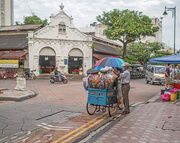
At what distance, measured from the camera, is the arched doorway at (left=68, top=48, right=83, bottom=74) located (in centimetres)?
2936

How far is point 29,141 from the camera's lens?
5.08 meters

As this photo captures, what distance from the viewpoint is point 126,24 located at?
27141mm

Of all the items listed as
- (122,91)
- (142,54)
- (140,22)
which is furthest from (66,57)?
(122,91)

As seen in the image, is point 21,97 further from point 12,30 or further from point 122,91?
point 12,30

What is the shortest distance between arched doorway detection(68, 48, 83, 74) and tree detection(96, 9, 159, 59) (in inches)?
194

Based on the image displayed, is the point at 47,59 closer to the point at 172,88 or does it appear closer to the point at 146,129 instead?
the point at 172,88

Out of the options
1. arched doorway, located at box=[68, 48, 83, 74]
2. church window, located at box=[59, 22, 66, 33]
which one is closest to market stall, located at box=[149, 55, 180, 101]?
arched doorway, located at box=[68, 48, 83, 74]

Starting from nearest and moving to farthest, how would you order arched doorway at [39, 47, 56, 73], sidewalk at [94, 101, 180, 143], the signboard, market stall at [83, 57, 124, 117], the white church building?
sidewalk at [94, 101, 180, 143]
market stall at [83, 57, 124, 117]
the signboard
the white church building
arched doorway at [39, 47, 56, 73]

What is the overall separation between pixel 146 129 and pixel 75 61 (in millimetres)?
23988

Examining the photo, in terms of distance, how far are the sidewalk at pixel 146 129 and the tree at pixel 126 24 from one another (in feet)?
66.4

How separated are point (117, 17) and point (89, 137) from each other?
2494 centimetres

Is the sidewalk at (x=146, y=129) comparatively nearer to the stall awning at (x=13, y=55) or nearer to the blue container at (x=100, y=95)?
the blue container at (x=100, y=95)

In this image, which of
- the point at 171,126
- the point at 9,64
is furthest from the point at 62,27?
the point at 171,126

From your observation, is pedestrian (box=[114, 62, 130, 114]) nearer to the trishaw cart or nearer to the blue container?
the trishaw cart
